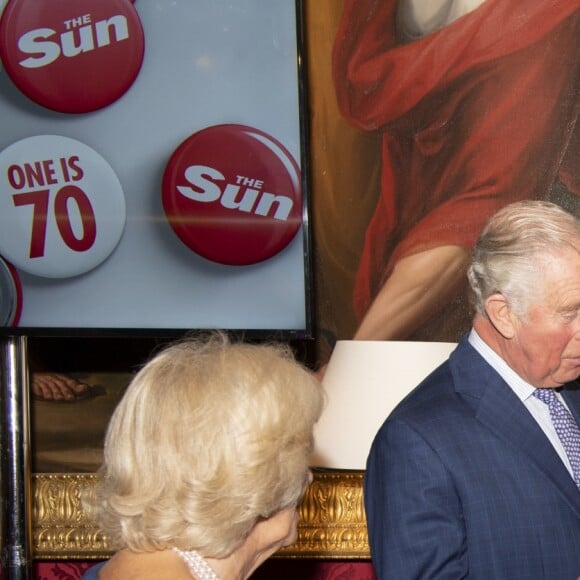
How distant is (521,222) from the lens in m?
2.85

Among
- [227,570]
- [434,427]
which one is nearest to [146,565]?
[227,570]

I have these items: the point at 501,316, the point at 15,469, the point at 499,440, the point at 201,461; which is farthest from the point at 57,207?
the point at 201,461

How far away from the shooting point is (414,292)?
14.1 feet

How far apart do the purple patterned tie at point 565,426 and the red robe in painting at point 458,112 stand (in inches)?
58.0

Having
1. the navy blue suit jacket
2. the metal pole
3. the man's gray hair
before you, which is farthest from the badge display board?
the navy blue suit jacket

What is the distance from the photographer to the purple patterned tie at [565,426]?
280cm

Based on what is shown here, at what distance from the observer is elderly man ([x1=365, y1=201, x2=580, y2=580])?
260cm

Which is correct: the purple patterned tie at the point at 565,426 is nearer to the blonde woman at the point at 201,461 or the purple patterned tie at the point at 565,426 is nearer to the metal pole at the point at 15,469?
the blonde woman at the point at 201,461

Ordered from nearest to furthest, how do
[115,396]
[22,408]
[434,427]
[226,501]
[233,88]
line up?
[226,501]
[434,427]
[22,408]
[233,88]
[115,396]

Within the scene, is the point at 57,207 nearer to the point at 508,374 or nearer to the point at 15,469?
the point at 15,469

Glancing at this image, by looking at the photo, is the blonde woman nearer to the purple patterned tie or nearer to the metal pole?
the purple patterned tie

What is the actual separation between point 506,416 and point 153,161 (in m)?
1.68

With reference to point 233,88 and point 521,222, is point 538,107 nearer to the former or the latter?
point 233,88

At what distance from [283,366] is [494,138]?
253 cm
